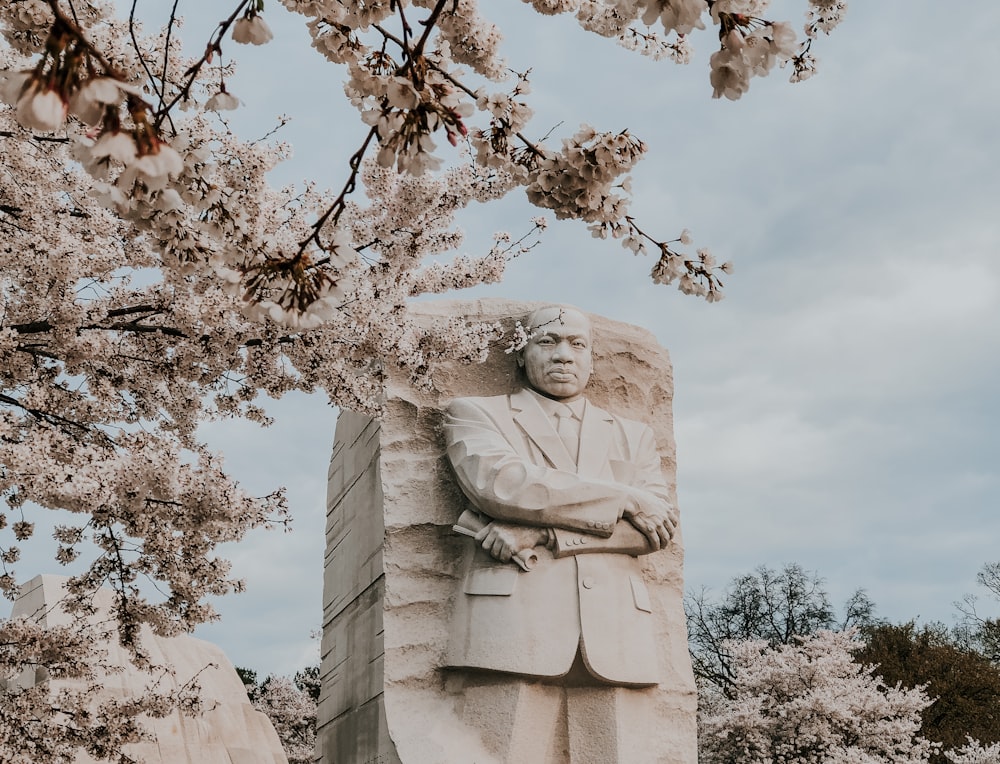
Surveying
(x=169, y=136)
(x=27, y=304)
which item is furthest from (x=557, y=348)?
(x=169, y=136)

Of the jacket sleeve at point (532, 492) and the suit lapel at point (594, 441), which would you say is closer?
the jacket sleeve at point (532, 492)

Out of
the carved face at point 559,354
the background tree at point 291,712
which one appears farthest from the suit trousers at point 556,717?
the background tree at point 291,712

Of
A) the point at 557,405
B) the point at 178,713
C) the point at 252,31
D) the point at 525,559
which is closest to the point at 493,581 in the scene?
the point at 525,559

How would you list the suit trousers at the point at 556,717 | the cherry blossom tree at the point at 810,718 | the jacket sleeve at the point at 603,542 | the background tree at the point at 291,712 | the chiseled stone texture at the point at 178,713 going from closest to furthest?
the suit trousers at the point at 556,717 → the jacket sleeve at the point at 603,542 → the chiseled stone texture at the point at 178,713 → the cherry blossom tree at the point at 810,718 → the background tree at the point at 291,712

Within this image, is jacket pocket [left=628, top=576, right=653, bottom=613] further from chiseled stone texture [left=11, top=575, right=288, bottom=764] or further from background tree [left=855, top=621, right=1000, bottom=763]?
background tree [left=855, top=621, right=1000, bottom=763]

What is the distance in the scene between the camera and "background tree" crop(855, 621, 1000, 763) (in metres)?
17.8

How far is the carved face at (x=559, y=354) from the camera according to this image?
19.6ft

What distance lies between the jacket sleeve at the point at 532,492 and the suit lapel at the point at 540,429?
0.48ft

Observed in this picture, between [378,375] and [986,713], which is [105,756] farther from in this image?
[986,713]

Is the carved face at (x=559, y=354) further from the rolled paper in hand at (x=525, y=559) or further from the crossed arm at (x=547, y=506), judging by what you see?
the rolled paper in hand at (x=525, y=559)

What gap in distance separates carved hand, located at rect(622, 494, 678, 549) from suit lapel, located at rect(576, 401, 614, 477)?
29 cm

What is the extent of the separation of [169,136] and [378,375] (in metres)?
2.06

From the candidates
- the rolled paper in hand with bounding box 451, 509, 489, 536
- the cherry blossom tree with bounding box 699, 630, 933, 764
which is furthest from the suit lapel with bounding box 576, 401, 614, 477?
the cherry blossom tree with bounding box 699, 630, 933, 764

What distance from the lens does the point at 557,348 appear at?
19.6 ft
